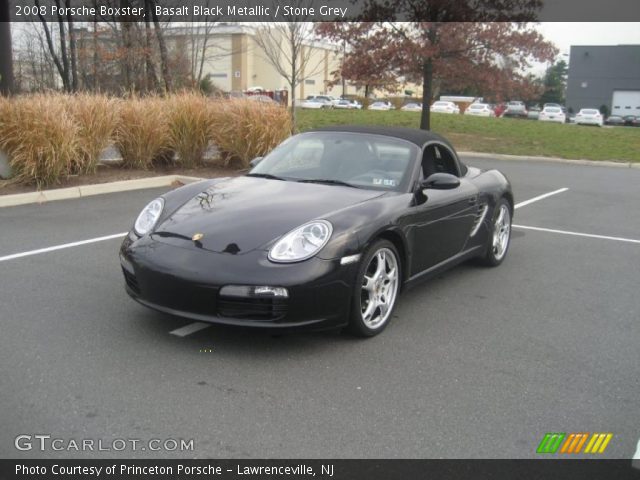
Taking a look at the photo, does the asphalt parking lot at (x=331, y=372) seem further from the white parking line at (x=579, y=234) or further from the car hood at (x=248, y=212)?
the white parking line at (x=579, y=234)

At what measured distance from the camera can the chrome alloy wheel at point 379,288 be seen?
13.8 ft

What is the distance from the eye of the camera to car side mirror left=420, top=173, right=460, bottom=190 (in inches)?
188

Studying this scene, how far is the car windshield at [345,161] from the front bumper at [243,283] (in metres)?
1.14

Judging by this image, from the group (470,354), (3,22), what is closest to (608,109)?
(3,22)

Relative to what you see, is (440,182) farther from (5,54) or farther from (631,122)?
(631,122)

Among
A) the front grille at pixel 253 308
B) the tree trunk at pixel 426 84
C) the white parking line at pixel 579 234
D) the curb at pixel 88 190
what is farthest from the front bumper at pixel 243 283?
the tree trunk at pixel 426 84

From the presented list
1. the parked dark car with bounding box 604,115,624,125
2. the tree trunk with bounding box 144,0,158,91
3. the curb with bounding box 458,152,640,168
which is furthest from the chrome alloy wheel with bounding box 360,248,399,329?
the parked dark car with bounding box 604,115,624,125

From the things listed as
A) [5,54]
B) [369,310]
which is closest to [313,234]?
[369,310]

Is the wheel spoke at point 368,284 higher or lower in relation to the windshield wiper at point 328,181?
lower

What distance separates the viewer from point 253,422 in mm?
3078

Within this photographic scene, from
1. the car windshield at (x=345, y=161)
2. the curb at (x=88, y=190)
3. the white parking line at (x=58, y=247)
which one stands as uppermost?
the car windshield at (x=345, y=161)

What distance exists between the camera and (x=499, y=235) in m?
6.40

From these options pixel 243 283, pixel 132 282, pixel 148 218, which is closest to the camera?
pixel 243 283

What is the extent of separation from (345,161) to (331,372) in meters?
1.98
